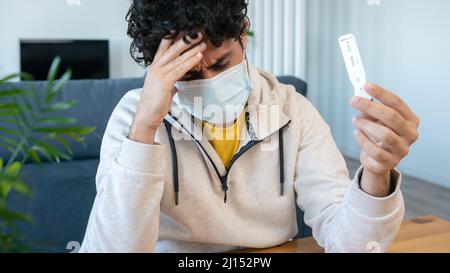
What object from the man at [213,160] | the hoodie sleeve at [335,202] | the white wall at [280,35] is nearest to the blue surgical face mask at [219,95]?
the man at [213,160]

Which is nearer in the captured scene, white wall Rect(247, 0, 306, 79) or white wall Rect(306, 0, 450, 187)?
white wall Rect(247, 0, 306, 79)

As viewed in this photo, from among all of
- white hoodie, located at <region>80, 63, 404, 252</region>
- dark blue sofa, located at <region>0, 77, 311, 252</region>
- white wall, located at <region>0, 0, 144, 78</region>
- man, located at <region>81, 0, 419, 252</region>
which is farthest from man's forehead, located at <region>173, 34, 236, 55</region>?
white wall, located at <region>0, 0, 144, 78</region>

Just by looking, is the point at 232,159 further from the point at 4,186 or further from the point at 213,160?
the point at 4,186

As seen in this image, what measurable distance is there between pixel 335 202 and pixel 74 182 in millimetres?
888

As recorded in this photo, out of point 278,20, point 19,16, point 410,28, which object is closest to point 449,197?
point 410,28

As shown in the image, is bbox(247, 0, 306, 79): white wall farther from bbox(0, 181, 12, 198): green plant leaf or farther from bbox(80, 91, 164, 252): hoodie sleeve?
bbox(0, 181, 12, 198): green plant leaf

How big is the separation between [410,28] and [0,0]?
3.74m

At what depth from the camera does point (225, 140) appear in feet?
3.43

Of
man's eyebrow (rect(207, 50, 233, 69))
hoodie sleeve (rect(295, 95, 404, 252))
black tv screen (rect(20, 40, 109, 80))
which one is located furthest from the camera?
black tv screen (rect(20, 40, 109, 80))

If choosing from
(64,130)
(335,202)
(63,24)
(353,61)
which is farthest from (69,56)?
(64,130)

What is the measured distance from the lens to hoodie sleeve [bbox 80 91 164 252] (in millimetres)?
775

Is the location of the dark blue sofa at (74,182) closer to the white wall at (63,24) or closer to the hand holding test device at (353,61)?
the hand holding test device at (353,61)

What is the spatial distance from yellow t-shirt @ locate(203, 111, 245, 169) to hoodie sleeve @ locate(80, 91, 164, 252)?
0.25 m

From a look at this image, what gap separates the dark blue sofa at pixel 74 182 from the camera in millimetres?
1461
